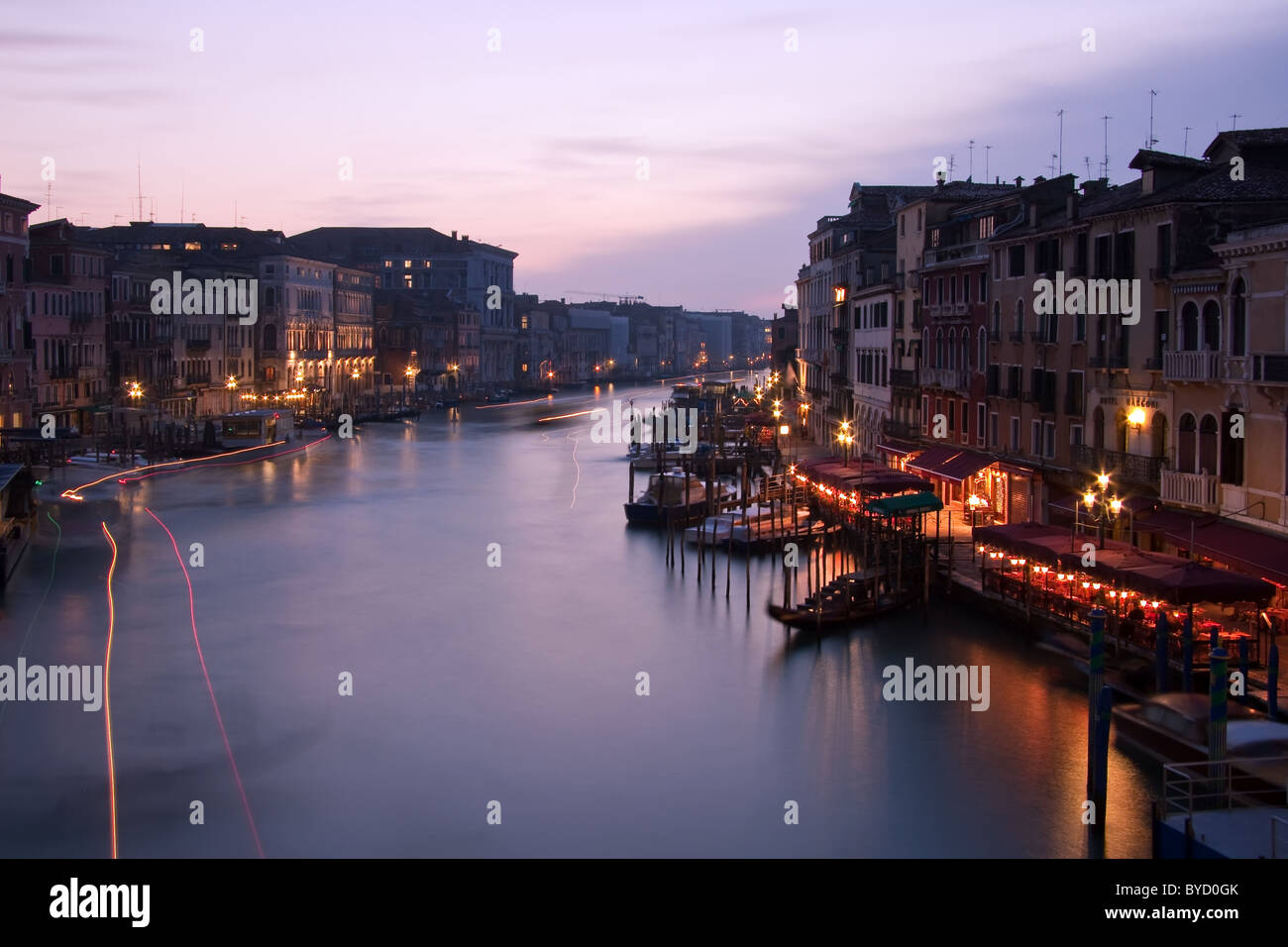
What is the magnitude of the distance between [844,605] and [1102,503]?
289cm

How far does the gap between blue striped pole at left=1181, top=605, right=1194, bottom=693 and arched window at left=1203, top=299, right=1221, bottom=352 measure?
330cm

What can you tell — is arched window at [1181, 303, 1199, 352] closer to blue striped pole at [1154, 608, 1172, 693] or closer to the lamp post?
the lamp post

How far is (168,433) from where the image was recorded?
3384cm

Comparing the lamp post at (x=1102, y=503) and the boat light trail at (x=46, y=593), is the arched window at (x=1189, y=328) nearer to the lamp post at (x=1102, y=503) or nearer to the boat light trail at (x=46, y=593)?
the lamp post at (x=1102, y=503)

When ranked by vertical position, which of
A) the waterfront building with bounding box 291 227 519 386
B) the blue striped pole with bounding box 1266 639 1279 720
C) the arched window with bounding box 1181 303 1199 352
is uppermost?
the waterfront building with bounding box 291 227 519 386

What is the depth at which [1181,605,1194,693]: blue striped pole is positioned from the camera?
404 inches

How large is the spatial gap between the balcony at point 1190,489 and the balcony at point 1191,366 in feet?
3.01

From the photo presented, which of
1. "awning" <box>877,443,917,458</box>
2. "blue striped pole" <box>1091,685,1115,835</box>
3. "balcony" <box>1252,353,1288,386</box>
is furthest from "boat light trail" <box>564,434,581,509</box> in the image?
"blue striped pole" <box>1091,685,1115,835</box>

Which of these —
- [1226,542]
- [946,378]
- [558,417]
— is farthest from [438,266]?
[1226,542]

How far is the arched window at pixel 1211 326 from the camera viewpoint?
12.6 metres

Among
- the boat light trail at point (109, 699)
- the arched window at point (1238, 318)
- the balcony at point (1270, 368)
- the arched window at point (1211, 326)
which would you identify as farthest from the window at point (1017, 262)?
the boat light trail at point (109, 699)

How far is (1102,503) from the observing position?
13.5 meters

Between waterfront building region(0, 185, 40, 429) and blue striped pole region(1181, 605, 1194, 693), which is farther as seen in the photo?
waterfront building region(0, 185, 40, 429)
